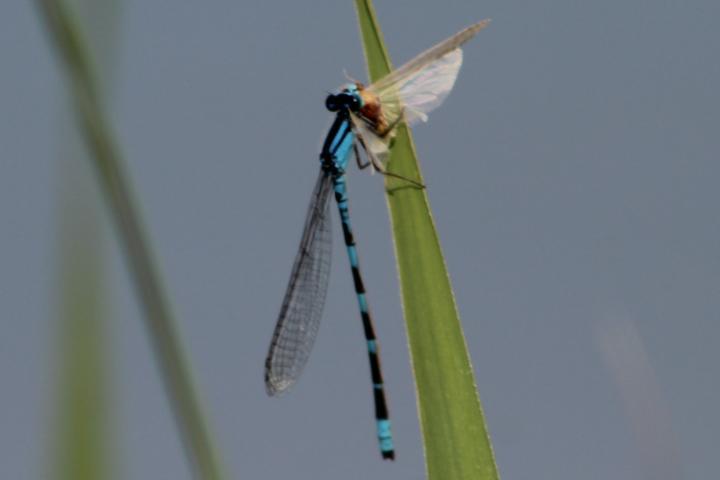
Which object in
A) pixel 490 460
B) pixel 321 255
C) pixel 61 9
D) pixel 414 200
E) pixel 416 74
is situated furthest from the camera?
pixel 321 255

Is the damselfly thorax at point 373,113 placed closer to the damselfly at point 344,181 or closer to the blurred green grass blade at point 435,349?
the damselfly at point 344,181

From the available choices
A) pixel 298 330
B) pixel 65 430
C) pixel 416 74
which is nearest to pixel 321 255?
pixel 298 330

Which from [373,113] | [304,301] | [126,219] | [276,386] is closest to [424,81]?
[373,113]

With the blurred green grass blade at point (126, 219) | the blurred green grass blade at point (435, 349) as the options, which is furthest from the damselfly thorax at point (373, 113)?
the blurred green grass blade at point (126, 219)

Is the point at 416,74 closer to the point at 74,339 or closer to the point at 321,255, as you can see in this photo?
the point at 321,255

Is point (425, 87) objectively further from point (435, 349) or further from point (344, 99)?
point (435, 349)

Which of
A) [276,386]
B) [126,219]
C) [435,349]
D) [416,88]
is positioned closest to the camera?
[126,219]

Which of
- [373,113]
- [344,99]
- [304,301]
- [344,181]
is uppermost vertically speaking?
[344,99]
